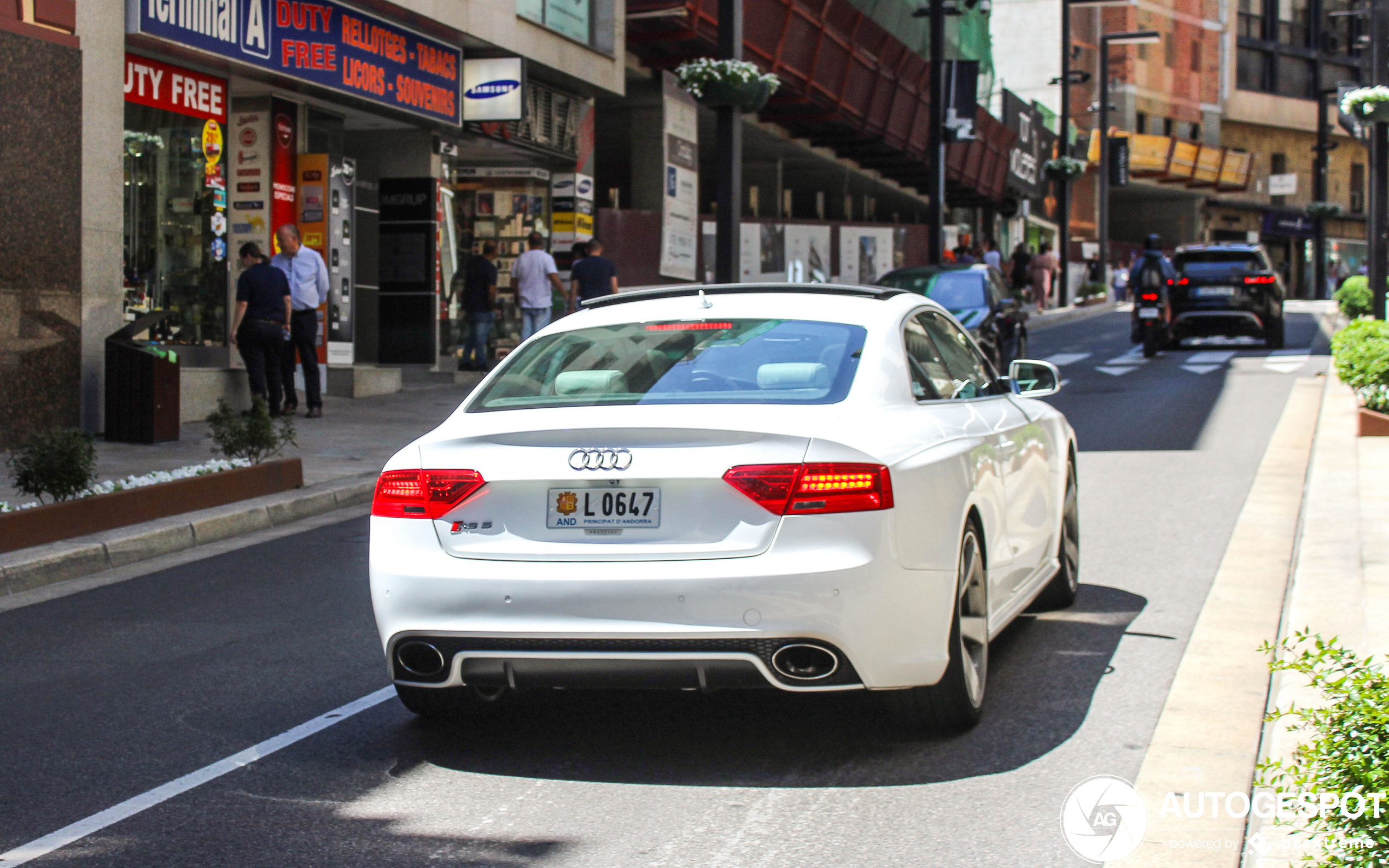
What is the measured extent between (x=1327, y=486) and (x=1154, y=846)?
7200 millimetres

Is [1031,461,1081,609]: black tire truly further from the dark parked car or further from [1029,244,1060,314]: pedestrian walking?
[1029,244,1060,314]: pedestrian walking

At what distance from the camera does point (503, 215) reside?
77.9 ft

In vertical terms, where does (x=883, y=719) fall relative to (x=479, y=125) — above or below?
below

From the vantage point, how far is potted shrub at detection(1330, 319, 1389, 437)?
511 inches

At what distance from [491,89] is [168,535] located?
12.6m

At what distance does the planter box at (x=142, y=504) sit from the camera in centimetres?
877

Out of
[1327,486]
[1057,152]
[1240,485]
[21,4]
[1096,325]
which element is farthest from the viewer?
[1057,152]

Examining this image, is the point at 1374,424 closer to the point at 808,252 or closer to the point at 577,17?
the point at 577,17

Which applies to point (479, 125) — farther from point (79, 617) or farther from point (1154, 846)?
point (1154, 846)

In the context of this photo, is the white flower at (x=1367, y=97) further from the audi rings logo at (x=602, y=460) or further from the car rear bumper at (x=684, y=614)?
the audi rings logo at (x=602, y=460)

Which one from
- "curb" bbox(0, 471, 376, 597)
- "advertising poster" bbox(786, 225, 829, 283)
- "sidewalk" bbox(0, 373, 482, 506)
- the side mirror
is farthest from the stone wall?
"advertising poster" bbox(786, 225, 829, 283)

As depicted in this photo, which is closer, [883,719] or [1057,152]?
[883,719]

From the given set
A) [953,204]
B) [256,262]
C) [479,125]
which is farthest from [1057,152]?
[256,262]

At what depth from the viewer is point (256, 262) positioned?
1546cm
